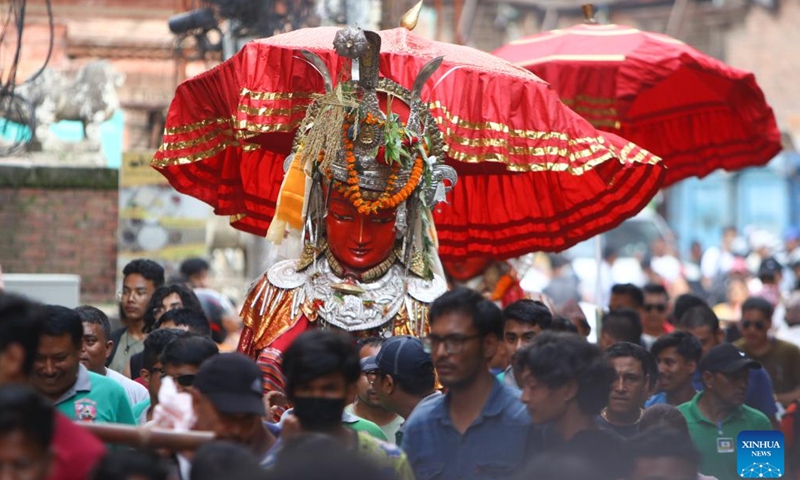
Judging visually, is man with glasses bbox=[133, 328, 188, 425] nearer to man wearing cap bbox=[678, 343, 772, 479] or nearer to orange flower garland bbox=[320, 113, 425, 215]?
orange flower garland bbox=[320, 113, 425, 215]

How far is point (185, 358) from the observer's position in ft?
22.4

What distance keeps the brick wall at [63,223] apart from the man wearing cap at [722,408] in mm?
8231

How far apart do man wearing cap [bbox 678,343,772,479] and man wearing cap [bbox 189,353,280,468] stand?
10.4 ft

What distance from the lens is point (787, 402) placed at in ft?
34.6

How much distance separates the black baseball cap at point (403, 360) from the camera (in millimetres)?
7000

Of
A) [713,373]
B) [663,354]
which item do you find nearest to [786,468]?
[713,373]

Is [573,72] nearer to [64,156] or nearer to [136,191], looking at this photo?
[136,191]

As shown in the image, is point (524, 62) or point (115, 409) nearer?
point (115, 409)

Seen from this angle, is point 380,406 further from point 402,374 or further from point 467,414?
point 467,414

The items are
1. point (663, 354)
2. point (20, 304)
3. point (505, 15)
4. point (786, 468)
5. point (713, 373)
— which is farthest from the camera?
point (505, 15)

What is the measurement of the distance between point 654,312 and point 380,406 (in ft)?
15.4

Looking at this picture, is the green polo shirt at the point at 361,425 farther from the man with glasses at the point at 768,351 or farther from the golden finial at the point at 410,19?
the man with glasses at the point at 768,351

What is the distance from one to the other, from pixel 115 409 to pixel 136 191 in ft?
27.5

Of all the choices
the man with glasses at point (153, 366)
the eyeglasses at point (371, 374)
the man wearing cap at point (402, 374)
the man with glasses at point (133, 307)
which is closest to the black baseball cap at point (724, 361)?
the man wearing cap at point (402, 374)
